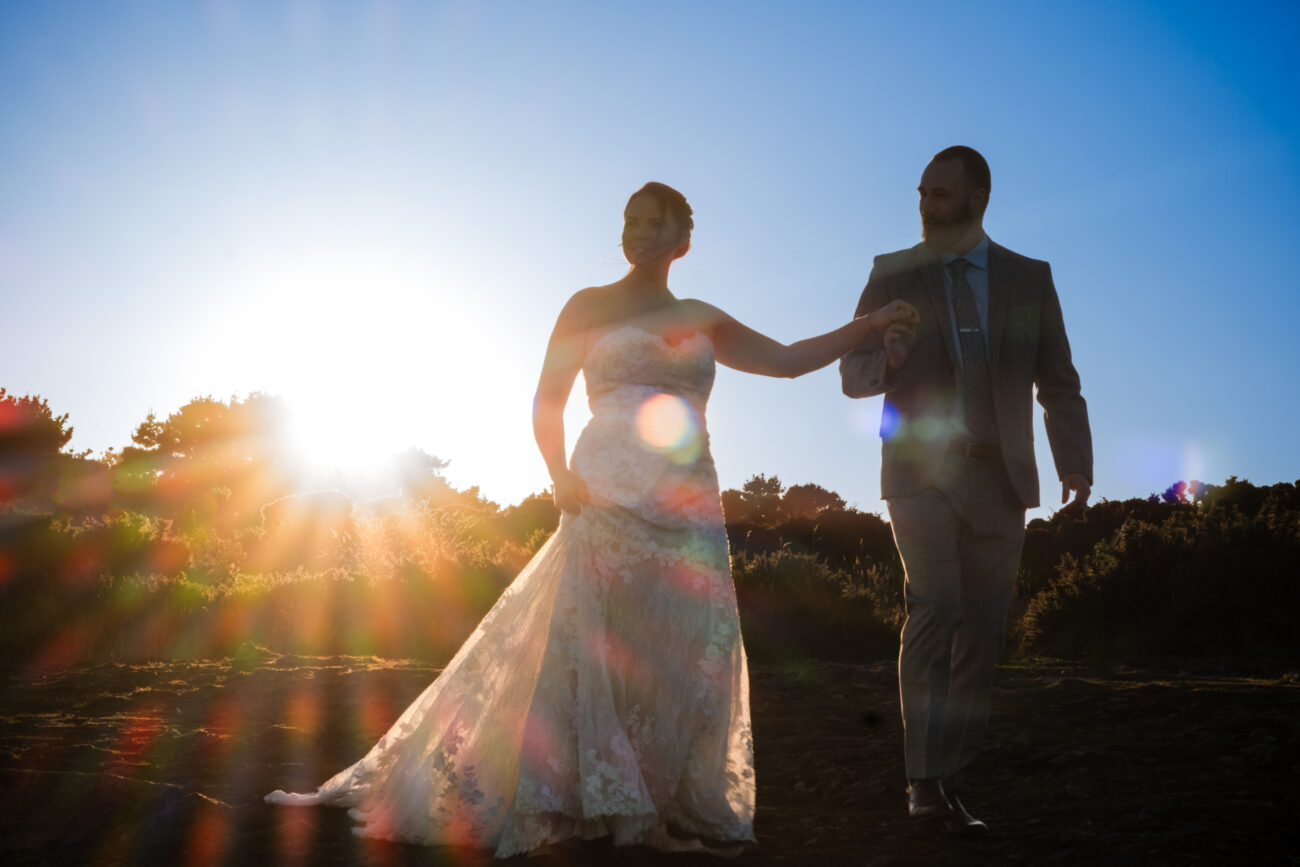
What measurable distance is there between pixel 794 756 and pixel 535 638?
6.46 feet

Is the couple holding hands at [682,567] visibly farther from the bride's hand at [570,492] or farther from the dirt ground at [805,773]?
the dirt ground at [805,773]

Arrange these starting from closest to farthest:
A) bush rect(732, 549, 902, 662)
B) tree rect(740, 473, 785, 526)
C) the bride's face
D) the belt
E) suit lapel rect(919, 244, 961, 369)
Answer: the belt < suit lapel rect(919, 244, 961, 369) < the bride's face < bush rect(732, 549, 902, 662) < tree rect(740, 473, 785, 526)

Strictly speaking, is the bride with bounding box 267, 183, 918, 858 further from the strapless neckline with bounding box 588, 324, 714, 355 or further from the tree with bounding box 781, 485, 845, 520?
the tree with bounding box 781, 485, 845, 520

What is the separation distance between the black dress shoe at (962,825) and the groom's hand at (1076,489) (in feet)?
4.38

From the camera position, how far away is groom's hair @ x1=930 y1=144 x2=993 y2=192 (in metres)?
4.25

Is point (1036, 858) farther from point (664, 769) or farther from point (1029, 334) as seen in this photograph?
point (1029, 334)

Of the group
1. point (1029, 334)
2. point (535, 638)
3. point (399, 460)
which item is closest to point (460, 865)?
point (535, 638)

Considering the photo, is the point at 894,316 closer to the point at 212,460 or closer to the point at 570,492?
the point at 570,492

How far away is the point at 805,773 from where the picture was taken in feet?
16.9

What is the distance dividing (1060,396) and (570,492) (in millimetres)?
2095

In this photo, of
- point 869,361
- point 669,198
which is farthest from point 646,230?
point 869,361

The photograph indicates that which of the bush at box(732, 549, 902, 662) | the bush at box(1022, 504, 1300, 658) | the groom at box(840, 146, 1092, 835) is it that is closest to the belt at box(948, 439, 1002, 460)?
the groom at box(840, 146, 1092, 835)

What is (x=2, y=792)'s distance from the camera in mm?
4031

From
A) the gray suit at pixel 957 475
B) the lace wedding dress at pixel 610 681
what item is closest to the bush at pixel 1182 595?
the gray suit at pixel 957 475
